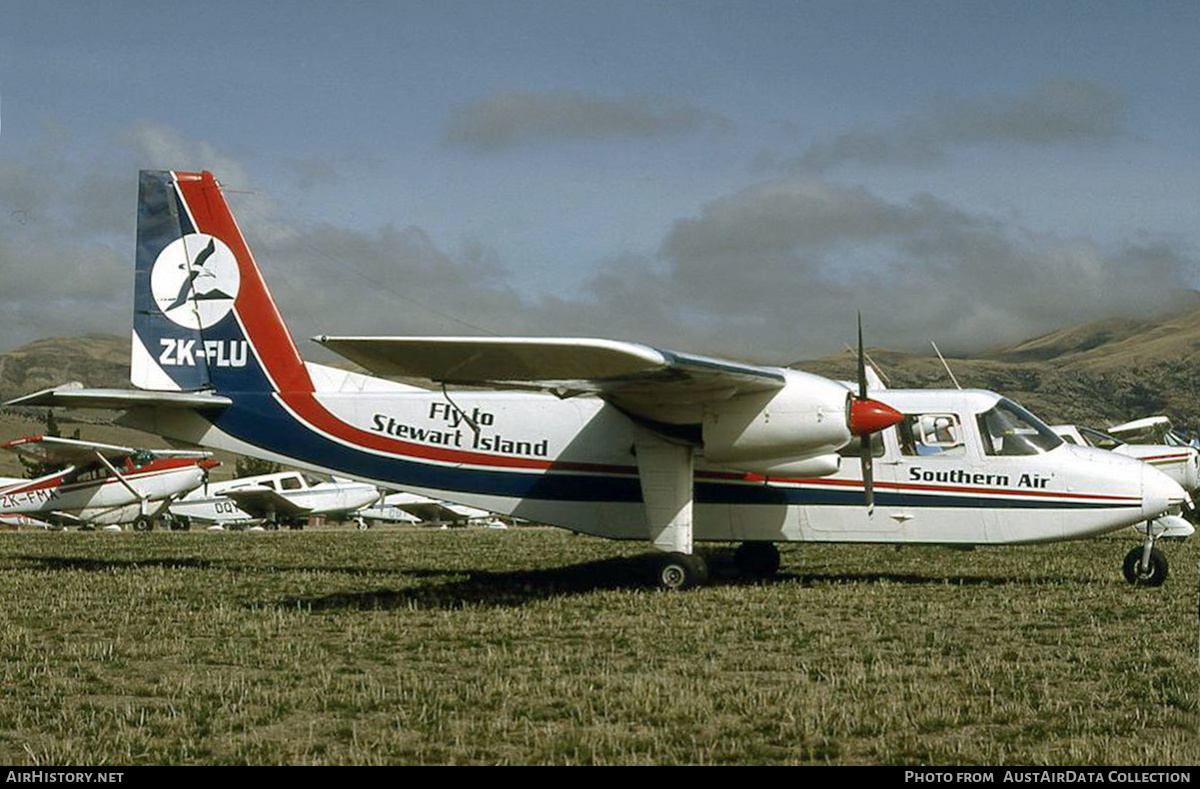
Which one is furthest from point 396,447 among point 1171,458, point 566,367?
point 1171,458

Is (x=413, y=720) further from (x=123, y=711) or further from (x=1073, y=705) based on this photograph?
(x=1073, y=705)

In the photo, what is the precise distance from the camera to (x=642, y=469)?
52.4 ft

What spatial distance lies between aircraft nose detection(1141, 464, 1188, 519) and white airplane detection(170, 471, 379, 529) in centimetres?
3675

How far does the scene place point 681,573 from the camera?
597 inches

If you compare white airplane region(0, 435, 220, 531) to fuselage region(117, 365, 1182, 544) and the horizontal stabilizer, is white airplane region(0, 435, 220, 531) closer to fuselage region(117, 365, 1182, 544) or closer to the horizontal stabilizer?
the horizontal stabilizer

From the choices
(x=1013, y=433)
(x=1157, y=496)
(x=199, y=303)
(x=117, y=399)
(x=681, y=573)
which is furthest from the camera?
(x=199, y=303)

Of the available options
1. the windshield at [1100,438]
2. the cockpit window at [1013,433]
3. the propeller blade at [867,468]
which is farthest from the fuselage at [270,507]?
the cockpit window at [1013,433]

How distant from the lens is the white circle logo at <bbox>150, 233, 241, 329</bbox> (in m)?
18.3

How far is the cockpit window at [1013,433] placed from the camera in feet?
52.6

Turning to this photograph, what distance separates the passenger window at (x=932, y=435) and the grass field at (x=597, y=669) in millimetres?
1761

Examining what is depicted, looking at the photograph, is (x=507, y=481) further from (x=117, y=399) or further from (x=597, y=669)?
(x=597, y=669)

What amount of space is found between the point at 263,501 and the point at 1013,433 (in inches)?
Answer: 1525

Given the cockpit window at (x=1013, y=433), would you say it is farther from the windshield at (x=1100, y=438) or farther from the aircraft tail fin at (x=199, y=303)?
the aircraft tail fin at (x=199, y=303)
